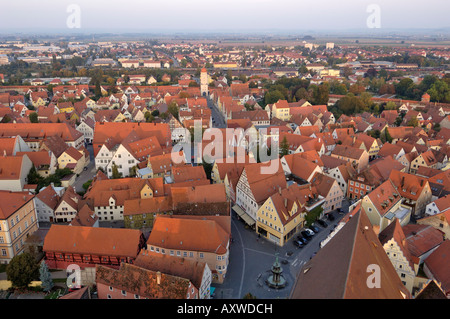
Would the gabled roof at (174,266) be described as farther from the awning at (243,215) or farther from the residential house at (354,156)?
the residential house at (354,156)

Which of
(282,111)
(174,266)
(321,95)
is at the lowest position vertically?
(174,266)

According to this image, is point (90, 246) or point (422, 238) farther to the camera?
point (422, 238)

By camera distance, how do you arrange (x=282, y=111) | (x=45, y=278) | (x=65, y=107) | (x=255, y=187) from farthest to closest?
(x=65, y=107), (x=282, y=111), (x=255, y=187), (x=45, y=278)

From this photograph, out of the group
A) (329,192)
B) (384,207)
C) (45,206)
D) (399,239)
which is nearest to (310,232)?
(329,192)

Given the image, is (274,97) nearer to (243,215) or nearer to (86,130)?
(86,130)

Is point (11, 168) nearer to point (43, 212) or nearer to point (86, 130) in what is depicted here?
point (43, 212)

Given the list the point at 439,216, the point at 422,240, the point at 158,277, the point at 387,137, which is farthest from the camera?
the point at 387,137

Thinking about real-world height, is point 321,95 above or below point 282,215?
above
